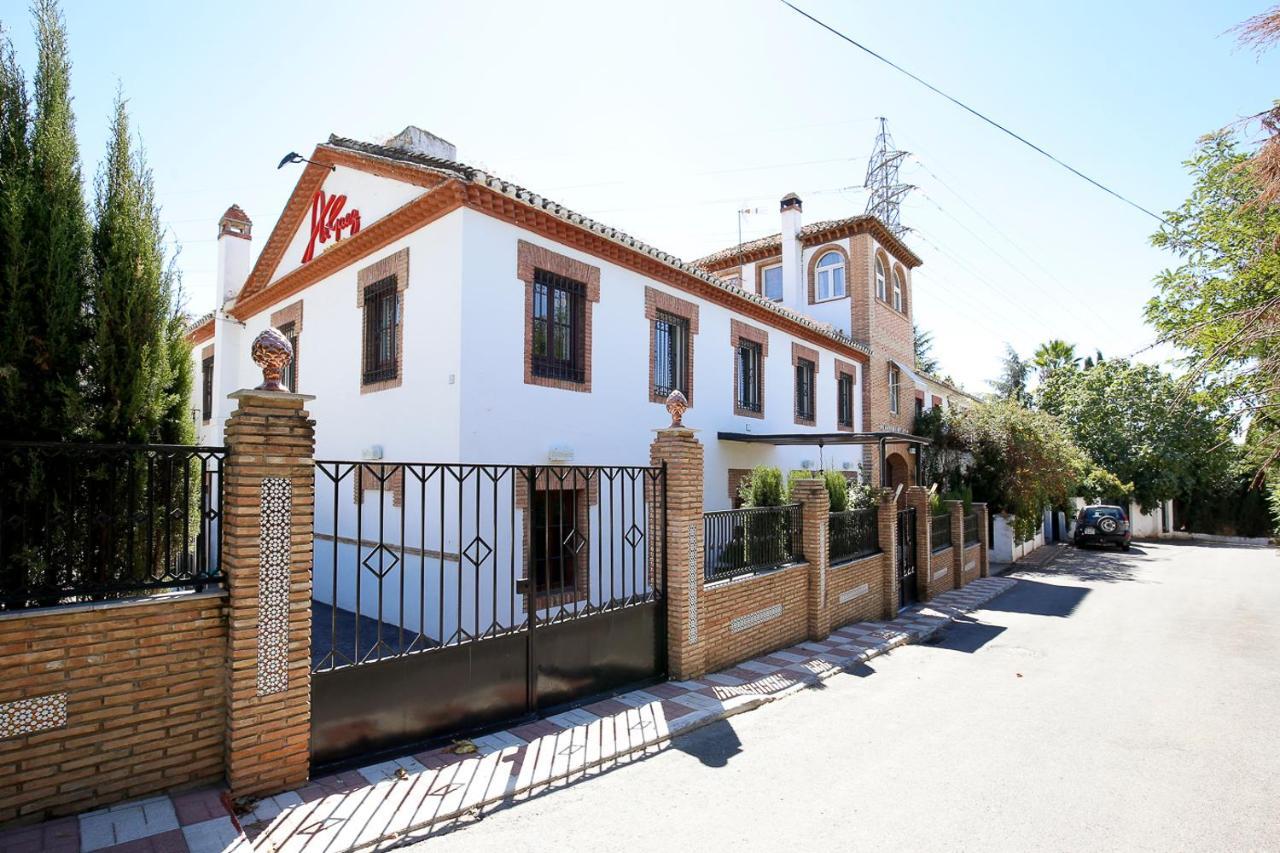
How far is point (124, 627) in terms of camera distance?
3664mm

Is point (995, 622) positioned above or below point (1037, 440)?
below

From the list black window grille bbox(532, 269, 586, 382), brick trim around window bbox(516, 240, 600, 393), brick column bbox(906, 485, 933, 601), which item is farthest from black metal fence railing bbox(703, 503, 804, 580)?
brick column bbox(906, 485, 933, 601)

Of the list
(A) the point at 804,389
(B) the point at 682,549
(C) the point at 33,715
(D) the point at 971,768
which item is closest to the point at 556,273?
(B) the point at 682,549

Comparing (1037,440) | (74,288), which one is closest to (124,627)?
(74,288)

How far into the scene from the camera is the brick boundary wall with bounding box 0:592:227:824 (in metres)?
3.40

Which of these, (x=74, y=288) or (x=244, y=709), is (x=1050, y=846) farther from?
(x=74, y=288)

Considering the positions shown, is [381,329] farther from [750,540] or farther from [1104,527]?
[1104,527]

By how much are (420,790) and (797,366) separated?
41.7ft

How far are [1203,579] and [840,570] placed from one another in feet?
40.7

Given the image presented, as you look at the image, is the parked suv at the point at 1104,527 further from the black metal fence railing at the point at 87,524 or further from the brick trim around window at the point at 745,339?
the black metal fence railing at the point at 87,524

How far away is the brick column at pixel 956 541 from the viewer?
13.8m

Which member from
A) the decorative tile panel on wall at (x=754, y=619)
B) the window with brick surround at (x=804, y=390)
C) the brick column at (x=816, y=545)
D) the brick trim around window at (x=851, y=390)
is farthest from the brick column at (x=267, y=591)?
the brick trim around window at (x=851, y=390)

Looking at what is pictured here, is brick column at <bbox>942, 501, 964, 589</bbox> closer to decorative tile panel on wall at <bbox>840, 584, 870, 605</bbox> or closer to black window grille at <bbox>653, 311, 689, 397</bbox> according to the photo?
decorative tile panel on wall at <bbox>840, 584, 870, 605</bbox>

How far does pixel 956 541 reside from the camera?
1395 cm
